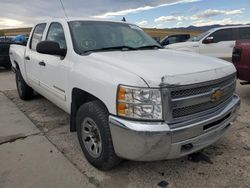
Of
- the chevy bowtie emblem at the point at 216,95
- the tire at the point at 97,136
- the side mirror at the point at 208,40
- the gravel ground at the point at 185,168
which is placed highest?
the side mirror at the point at 208,40

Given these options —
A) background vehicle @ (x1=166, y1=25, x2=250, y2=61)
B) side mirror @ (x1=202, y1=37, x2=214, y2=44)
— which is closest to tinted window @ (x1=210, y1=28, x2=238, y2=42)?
background vehicle @ (x1=166, y1=25, x2=250, y2=61)

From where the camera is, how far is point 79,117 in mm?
3143

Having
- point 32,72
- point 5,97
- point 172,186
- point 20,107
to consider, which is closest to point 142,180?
point 172,186

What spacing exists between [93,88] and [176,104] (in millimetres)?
926

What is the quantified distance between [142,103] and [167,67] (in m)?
0.51

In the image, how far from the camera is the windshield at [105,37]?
137 inches

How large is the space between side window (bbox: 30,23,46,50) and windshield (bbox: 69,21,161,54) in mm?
1183

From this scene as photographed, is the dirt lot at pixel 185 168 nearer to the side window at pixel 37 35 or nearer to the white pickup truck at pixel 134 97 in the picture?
the white pickup truck at pixel 134 97

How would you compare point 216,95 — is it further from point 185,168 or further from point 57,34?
point 57,34

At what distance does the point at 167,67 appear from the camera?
262 centimetres

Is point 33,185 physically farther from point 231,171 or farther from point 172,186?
point 231,171

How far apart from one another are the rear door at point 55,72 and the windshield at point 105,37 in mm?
266

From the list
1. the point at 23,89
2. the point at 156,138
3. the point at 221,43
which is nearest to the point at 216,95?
the point at 156,138

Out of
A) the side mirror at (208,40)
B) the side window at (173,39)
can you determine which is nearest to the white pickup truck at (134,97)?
the side mirror at (208,40)
